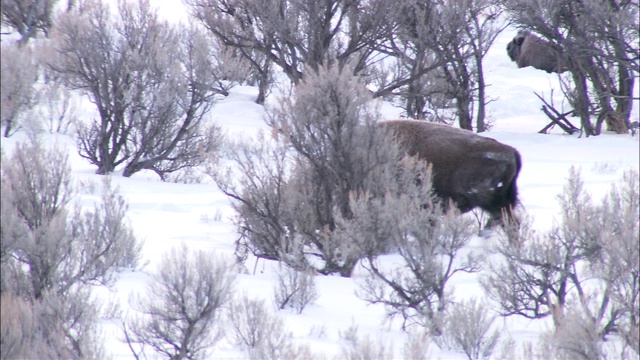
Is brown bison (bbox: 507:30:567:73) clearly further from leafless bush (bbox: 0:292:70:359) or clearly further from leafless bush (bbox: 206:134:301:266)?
leafless bush (bbox: 0:292:70:359)

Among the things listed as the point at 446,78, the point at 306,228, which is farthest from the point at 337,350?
the point at 446,78

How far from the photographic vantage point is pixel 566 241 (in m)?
6.02

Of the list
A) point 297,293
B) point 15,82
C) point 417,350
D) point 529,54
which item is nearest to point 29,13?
point 529,54


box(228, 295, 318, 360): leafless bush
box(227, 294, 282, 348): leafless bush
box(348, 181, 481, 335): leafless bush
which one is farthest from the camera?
box(348, 181, 481, 335): leafless bush

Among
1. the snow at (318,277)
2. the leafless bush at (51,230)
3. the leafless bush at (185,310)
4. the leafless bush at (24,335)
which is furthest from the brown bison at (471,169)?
the leafless bush at (24,335)

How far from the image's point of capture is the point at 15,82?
5625mm

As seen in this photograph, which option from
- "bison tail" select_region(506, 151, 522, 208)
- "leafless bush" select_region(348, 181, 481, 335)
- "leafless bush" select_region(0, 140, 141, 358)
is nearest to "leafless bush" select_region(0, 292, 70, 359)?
"leafless bush" select_region(0, 140, 141, 358)

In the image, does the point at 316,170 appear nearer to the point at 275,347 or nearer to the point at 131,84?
the point at 275,347

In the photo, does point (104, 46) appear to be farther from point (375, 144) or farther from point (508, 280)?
point (508, 280)

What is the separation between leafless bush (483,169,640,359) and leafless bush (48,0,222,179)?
279 inches

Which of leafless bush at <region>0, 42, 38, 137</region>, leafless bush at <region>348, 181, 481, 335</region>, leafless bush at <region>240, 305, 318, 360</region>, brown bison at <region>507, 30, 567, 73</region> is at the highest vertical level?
brown bison at <region>507, 30, 567, 73</region>

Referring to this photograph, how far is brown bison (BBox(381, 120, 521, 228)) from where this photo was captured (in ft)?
27.8

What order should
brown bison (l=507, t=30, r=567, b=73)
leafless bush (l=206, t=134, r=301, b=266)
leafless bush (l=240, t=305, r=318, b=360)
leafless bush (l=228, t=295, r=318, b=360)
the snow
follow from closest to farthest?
leafless bush (l=240, t=305, r=318, b=360)
leafless bush (l=228, t=295, r=318, b=360)
the snow
leafless bush (l=206, t=134, r=301, b=266)
brown bison (l=507, t=30, r=567, b=73)

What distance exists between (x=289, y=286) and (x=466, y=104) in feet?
37.9
